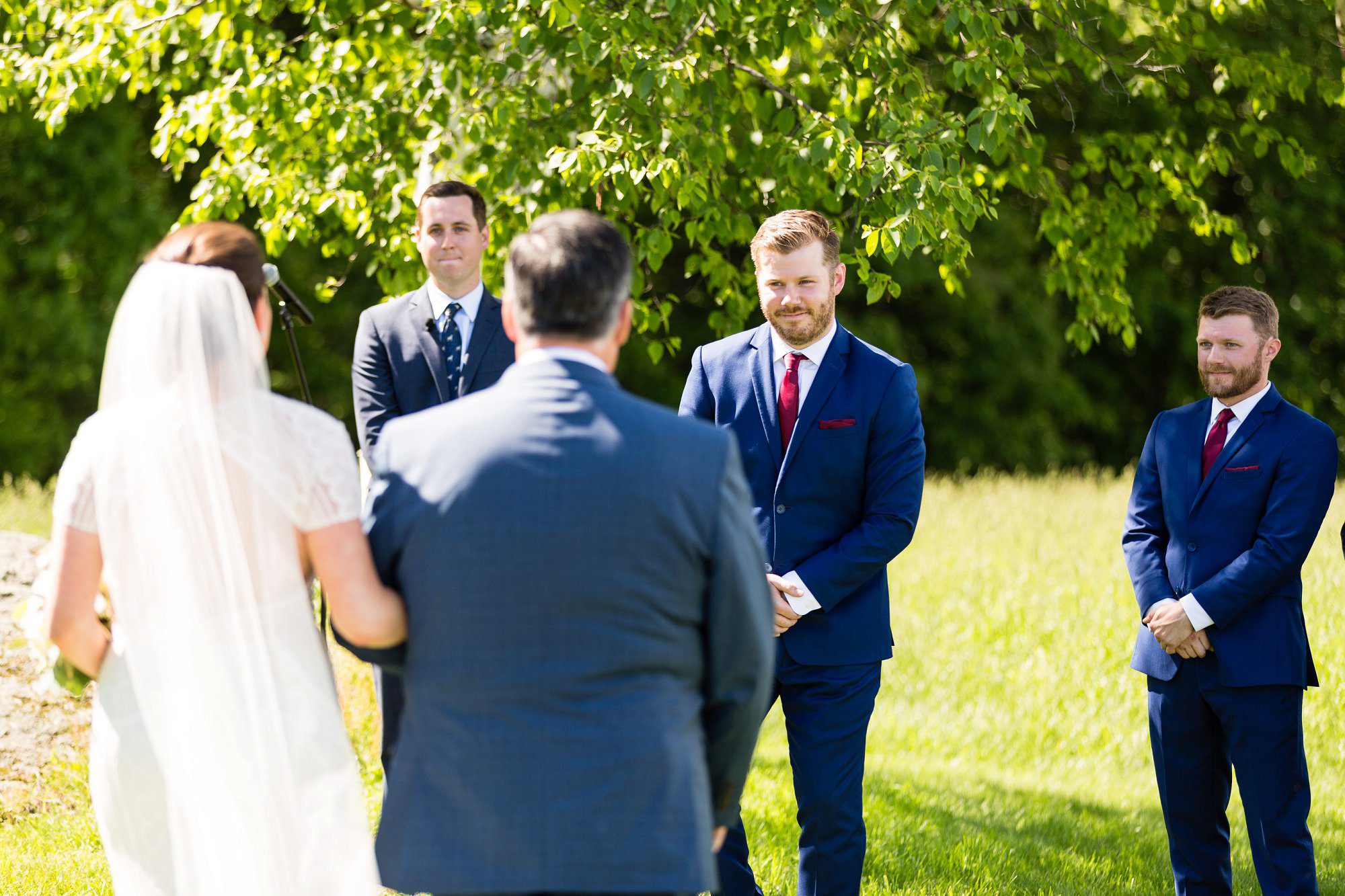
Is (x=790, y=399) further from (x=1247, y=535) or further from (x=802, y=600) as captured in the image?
(x=1247, y=535)

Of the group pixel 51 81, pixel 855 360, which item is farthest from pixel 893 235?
pixel 51 81

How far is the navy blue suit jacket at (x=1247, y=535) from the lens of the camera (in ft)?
13.8

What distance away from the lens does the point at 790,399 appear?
4.19 m

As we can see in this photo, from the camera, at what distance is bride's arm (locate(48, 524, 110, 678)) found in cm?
254

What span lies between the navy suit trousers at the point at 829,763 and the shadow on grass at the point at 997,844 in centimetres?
Answer: 103

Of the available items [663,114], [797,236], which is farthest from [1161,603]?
[663,114]

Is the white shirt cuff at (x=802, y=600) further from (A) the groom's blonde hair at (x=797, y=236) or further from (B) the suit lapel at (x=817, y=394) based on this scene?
(A) the groom's blonde hair at (x=797, y=236)

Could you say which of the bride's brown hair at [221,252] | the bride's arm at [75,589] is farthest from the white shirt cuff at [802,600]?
the bride's arm at [75,589]

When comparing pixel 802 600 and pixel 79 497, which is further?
pixel 802 600

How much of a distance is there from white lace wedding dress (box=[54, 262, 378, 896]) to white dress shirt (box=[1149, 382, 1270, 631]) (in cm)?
278

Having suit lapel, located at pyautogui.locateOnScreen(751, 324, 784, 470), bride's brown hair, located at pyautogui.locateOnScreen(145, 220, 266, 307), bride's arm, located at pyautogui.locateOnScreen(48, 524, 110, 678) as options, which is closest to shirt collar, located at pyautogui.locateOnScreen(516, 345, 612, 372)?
bride's brown hair, located at pyautogui.locateOnScreen(145, 220, 266, 307)

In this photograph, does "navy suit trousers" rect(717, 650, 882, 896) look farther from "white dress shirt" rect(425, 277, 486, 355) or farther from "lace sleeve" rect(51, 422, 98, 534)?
"lace sleeve" rect(51, 422, 98, 534)

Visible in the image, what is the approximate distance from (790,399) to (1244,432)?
152 centimetres

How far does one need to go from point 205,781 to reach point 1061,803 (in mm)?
5154
